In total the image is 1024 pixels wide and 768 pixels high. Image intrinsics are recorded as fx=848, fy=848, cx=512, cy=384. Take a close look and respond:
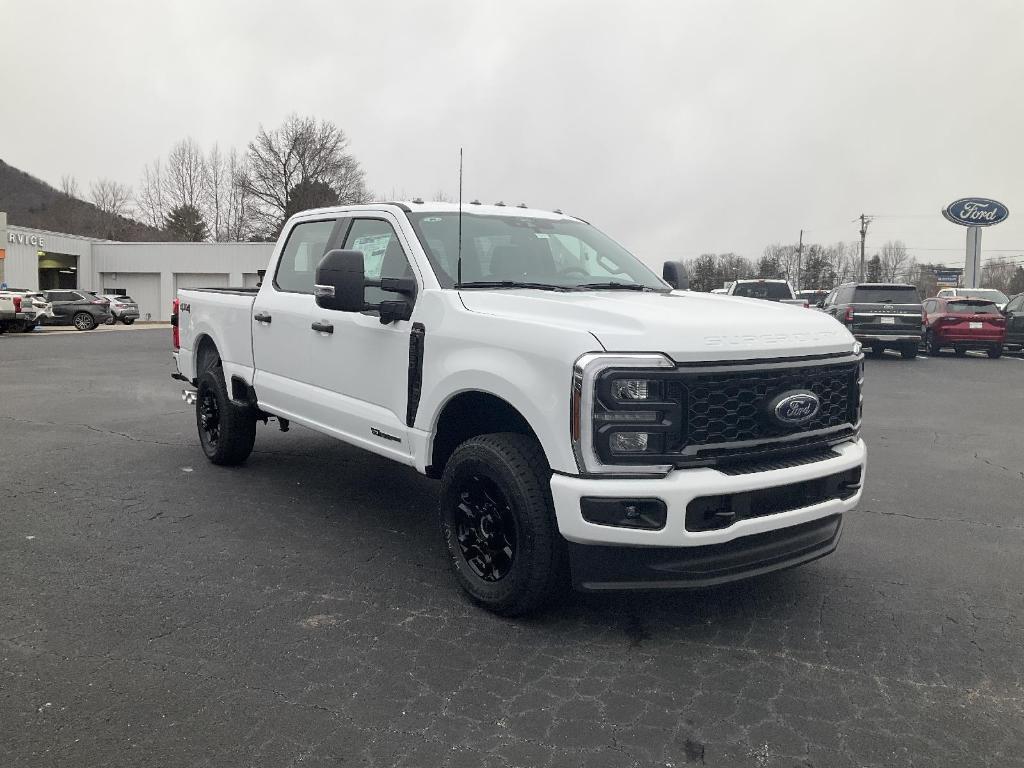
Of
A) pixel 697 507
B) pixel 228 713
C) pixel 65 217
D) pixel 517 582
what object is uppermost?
pixel 65 217

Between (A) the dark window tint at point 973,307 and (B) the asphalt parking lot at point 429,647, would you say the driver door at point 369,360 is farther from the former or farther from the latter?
(A) the dark window tint at point 973,307

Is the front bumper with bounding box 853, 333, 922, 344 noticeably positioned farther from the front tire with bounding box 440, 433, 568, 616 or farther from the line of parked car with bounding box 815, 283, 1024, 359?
the front tire with bounding box 440, 433, 568, 616

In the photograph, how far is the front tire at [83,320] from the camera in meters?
33.2

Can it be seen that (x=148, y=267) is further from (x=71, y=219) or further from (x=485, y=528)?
(x=485, y=528)

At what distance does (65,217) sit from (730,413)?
3576 inches

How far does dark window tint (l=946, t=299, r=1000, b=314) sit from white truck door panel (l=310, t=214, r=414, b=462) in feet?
61.6

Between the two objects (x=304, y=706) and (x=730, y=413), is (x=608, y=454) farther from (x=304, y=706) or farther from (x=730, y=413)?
(x=304, y=706)

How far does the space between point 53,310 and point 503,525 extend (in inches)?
1326

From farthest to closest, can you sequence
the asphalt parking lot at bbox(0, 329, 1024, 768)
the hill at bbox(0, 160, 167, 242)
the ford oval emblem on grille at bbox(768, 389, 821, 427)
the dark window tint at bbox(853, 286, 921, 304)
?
the hill at bbox(0, 160, 167, 242) → the dark window tint at bbox(853, 286, 921, 304) → the ford oval emblem on grille at bbox(768, 389, 821, 427) → the asphalt parking lot at bbox(0, 329, 1024, 768)

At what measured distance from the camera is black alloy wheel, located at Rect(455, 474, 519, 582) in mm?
3812

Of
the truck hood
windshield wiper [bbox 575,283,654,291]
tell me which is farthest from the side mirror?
the truck hood

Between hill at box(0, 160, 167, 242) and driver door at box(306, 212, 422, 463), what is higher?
hill at box(0, 160, 167, 242)

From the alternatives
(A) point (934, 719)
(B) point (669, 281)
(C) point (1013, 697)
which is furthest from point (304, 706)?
(B) point (669, 281)

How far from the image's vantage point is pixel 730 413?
11.5ft
